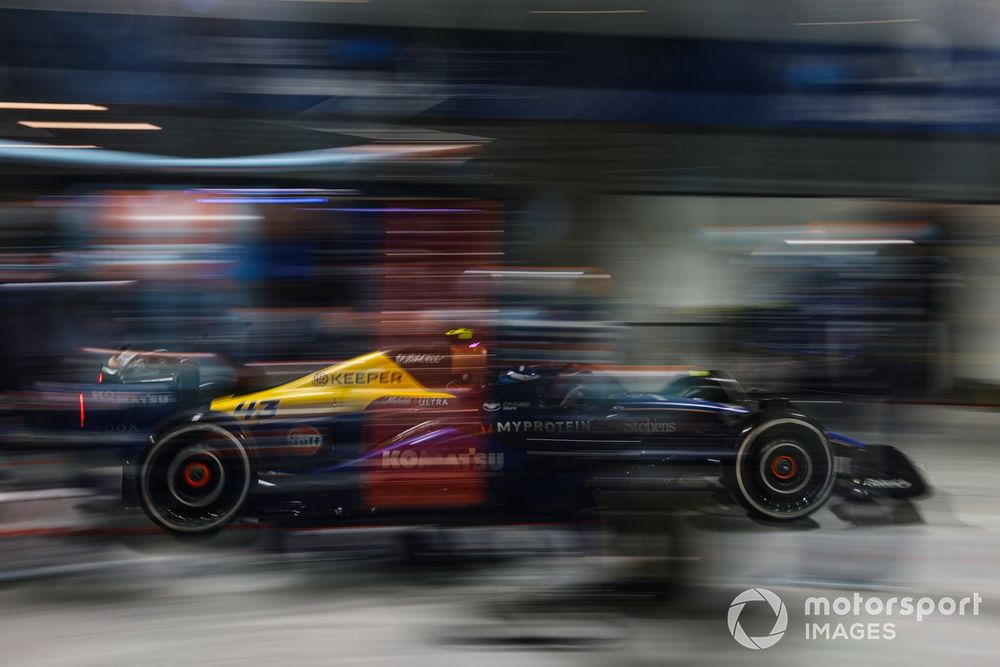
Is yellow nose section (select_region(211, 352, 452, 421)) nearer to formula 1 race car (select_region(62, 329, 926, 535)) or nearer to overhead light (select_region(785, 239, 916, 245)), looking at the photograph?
formula 1 race car (select_region(62, 329, 926, 535))

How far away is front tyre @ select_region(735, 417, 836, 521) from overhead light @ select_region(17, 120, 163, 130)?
2.81 metres

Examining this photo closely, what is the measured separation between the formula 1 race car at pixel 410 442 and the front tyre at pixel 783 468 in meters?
0.23

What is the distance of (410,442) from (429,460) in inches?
4.2

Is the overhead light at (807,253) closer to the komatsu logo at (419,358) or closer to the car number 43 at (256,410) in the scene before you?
the komatsu logo at (419,358)

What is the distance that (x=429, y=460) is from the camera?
3137mm

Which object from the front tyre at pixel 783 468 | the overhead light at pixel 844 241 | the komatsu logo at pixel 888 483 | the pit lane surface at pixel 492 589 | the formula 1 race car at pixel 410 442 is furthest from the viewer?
the komatsu logo at pixel 888 483

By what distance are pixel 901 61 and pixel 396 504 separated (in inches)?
113

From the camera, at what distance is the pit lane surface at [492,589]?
2488 millimetres

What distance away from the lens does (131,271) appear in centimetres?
312

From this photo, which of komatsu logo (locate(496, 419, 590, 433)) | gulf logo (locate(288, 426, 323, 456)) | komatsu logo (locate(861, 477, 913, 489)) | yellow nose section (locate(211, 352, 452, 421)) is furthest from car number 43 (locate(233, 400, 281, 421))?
komatsu logo (locate(861, 477, 913, 489))

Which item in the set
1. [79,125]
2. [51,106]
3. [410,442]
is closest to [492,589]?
[410,442]

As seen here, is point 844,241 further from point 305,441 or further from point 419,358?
point 305,441

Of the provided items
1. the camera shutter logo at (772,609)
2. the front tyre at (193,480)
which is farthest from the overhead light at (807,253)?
the front tyre at (193,480)

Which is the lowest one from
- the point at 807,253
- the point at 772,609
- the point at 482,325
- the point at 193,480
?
the point at 772,609
